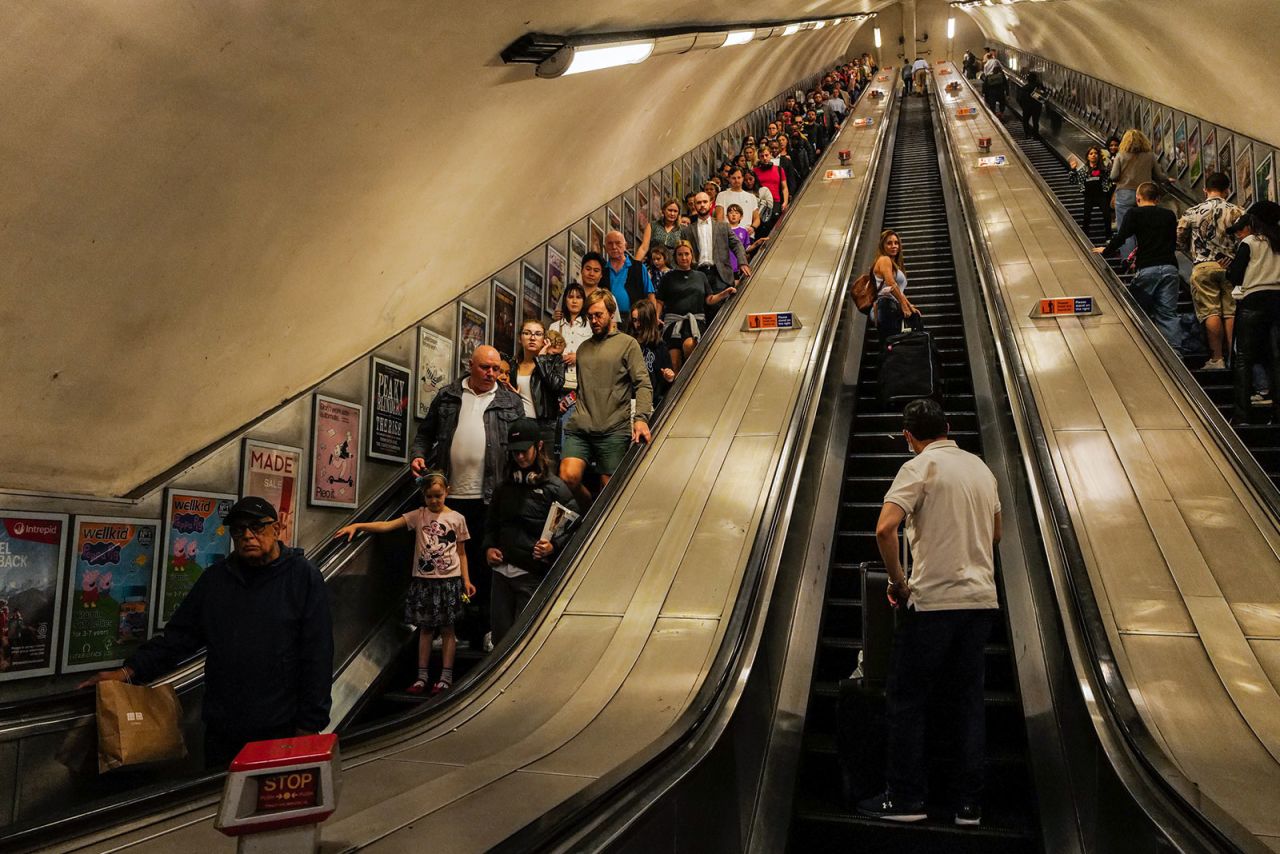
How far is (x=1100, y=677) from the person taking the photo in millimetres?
3025

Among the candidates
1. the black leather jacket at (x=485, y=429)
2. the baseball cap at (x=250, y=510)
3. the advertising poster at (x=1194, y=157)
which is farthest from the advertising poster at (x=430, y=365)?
the advertising poster at (x=1194, y=157)

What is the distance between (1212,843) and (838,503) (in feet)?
12.2

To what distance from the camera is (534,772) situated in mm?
3021

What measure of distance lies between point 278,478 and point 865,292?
4.67 metres

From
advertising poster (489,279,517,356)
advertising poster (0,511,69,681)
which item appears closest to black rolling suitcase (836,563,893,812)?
advertising poster (0,511,69,681)

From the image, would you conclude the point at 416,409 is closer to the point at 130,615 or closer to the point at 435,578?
the point at 435,578

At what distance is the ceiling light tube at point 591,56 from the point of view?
20.6 ft

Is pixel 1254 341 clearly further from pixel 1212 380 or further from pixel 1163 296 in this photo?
pixel 1163 296

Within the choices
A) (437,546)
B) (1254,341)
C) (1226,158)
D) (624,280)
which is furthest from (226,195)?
(1226,158)

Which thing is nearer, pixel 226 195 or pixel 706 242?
pixel 226 195

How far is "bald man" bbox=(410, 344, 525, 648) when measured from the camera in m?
5.38

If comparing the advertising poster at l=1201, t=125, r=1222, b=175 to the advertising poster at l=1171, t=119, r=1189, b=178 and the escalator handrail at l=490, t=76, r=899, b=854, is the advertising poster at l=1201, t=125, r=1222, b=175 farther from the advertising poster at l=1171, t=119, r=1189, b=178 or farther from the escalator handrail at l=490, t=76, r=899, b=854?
the escalator handrail at l=490, t=76, r=899, b=854

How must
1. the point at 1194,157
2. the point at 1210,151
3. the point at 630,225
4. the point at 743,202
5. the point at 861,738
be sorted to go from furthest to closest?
the point at 1194,157 → the point at 1210,151 → the point at 630,225 → the point at 743,202 → the point at 861,738

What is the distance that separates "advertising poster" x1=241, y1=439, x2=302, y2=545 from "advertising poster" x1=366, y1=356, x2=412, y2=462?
76cm
